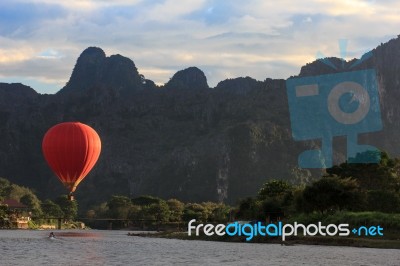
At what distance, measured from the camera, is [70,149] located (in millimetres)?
125500

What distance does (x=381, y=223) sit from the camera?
335ft

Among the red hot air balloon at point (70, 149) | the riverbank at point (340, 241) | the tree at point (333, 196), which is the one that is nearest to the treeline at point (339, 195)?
the tree at point (333, 196)

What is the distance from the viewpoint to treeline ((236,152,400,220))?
382 feet

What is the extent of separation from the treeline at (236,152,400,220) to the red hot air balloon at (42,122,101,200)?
3406 centimetres

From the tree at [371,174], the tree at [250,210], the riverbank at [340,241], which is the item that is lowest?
the riverbank at [340,241]

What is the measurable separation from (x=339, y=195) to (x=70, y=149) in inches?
1817

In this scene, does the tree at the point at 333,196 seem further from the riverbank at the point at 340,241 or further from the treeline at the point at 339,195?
the riverbank at the point at 340,241

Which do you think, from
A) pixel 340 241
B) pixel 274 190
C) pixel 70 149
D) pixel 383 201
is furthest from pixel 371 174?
pixel 70 149

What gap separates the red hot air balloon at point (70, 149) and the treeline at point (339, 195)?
112 ft

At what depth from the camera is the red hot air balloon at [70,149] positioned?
125m

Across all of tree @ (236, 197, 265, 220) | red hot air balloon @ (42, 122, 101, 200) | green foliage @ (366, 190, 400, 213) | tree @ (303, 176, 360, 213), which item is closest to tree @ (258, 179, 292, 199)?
tree @ (236, 197, 265, 220)

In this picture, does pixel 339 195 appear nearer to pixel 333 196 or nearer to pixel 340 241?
pixel 333 196

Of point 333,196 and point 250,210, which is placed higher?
point 333,196

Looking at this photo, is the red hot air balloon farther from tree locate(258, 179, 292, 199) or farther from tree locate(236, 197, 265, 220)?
tree locate(258, 179, 292, 199)
